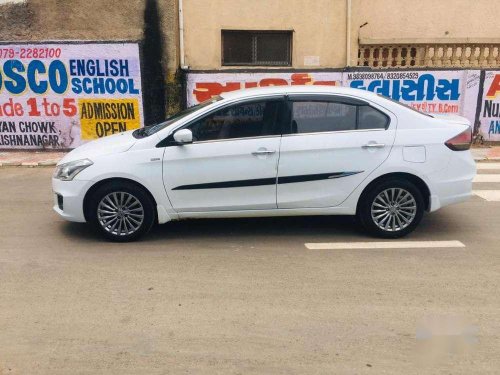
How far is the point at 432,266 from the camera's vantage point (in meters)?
4.92

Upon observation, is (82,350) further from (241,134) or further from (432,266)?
(432,266)

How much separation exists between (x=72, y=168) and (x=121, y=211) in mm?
683

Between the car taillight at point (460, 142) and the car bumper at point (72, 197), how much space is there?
12.6 feet

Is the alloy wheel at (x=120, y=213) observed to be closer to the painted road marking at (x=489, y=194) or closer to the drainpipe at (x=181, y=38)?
the painted road marking at (x=489, y=194)

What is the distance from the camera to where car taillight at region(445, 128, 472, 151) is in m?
5.54

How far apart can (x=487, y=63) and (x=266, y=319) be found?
10657mm

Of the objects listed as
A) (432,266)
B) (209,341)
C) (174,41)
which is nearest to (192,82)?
(174,41)

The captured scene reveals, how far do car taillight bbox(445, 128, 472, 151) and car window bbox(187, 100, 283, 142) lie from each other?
1844 mm

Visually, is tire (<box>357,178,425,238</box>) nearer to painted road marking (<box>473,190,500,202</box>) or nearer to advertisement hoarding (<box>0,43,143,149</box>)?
painted road marking (<box>473,190,500,202</box>)

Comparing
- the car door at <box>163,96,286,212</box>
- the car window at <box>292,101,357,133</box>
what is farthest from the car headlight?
the car window at <box>292,101,357,133</box>

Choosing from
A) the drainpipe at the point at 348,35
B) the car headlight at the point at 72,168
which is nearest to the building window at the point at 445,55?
the drainpipe at the point at 348,35

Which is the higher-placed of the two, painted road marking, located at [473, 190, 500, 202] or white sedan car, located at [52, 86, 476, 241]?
white sedan car, located at [52, 86, 476, 241]

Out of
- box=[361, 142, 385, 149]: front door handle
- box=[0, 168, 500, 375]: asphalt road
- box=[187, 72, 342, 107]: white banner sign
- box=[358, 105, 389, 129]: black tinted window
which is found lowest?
box=[0, 168, 500, 375]: asphalt road

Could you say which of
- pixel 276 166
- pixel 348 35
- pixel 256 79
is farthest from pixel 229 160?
pixel 348 35
